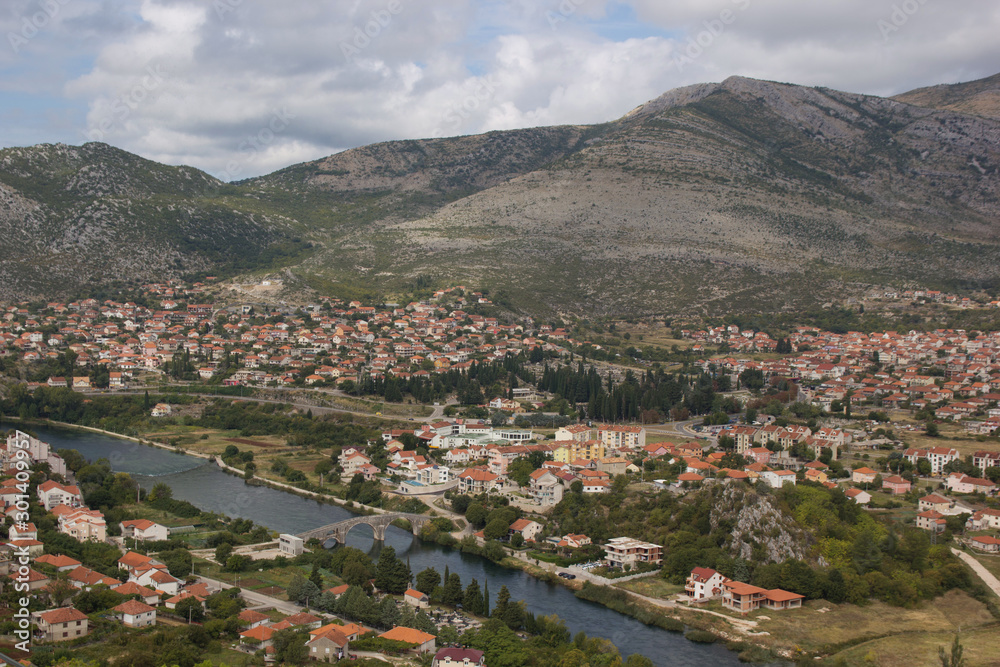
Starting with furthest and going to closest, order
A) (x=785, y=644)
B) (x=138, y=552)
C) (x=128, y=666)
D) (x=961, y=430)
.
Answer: (x=961, y=430) → (x=138, y=552) → (x=785, y=644) → (x=128, y=666)

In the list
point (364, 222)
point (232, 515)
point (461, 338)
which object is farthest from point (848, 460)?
point (364, 222)

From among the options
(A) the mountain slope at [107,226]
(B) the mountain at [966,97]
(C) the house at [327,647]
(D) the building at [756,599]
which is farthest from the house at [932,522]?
(B) the mountain at [966,97]

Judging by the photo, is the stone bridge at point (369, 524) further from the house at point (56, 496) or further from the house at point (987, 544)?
the house at point (987, 544)

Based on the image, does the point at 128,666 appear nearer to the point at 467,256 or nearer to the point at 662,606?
the point at 662,606

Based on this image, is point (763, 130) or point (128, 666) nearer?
point (128, 666)


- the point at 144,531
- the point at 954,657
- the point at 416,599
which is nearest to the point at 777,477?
the point at 954,657

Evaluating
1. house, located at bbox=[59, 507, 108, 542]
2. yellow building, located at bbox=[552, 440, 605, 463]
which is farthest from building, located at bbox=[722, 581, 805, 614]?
house, located at bbox=[59, 507, 108, 542]
